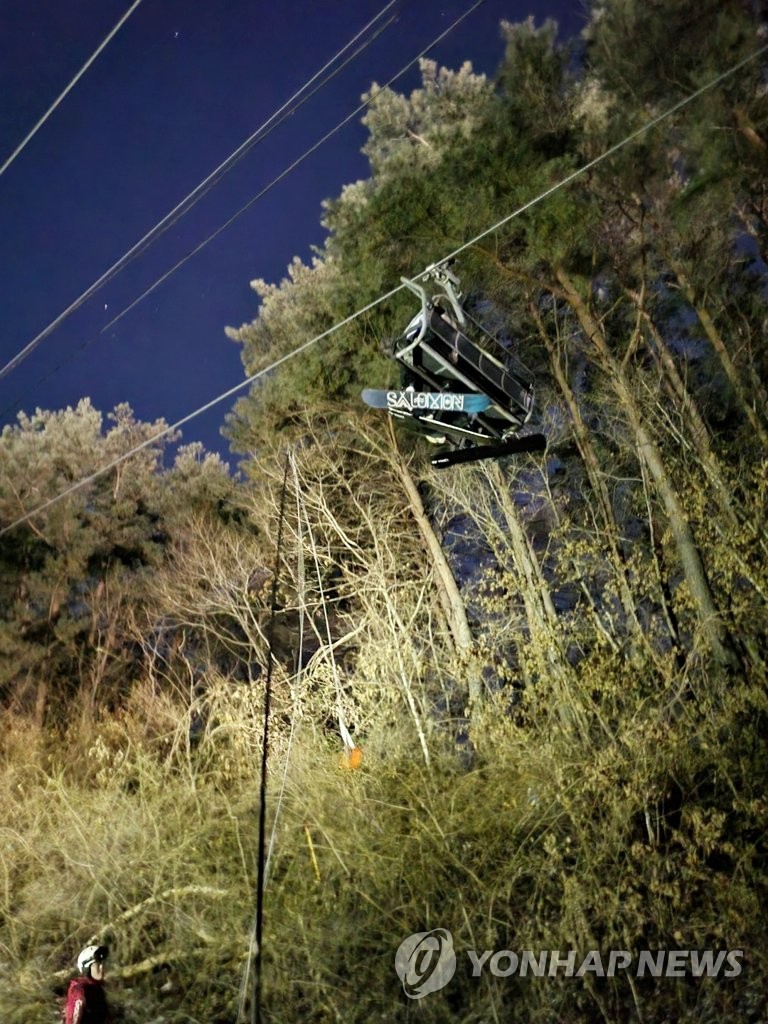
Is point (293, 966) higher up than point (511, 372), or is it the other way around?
point (511, 372)

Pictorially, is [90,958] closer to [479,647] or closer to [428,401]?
[479,647]

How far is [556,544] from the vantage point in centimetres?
1700

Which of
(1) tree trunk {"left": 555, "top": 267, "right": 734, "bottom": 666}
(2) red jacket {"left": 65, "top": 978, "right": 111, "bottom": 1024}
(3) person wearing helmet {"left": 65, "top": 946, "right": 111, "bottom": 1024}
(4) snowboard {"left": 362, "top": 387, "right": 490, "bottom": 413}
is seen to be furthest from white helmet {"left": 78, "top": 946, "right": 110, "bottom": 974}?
(1) tree trunk {"left": 555, "top": 267, "right": 734, "bottom": 666}

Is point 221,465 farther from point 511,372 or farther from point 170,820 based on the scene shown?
point 511,372

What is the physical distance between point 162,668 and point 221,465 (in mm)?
6888

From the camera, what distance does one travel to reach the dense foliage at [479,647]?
598cm

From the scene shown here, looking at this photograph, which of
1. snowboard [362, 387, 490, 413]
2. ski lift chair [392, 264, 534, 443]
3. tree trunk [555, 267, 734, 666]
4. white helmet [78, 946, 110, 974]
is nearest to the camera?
ski lift chair [392, 264, 534, 443]

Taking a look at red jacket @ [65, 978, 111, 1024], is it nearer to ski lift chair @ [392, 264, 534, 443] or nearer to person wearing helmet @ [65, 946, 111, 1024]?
person wearing helmet @ [65, 946, 111, 1024]

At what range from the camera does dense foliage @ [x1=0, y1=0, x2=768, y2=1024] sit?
19.6ft

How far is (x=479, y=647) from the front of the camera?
324 inches

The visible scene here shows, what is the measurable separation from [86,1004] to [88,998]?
4 centimetres

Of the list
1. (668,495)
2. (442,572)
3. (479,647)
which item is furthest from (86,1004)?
(442,572)

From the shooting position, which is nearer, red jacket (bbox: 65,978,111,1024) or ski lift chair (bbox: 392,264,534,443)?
red jacket (bbox: 65,978,111,1024)

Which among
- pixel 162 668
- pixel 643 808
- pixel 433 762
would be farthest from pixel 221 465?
pixel 643 808
